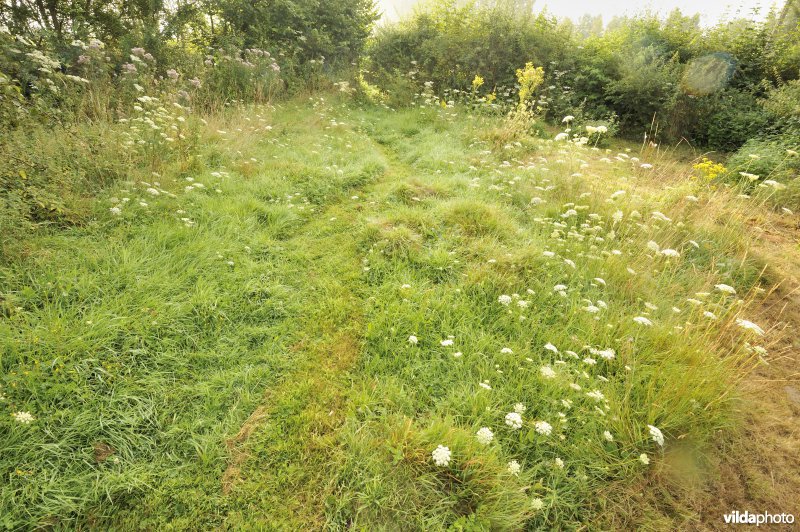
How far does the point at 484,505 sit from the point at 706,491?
5.22 ft

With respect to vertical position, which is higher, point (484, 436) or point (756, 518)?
point (484, 436)

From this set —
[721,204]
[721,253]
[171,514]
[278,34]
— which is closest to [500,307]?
[171,514]

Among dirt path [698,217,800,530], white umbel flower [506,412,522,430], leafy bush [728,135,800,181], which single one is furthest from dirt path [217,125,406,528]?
leafy bush [728,135,800,181]

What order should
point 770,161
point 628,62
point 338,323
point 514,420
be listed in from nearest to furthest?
point 514,420, point 338,323, point 770,161, point 628,62

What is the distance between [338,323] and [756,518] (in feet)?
11.0

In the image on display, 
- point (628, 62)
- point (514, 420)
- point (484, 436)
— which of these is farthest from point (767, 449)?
point (628, 62)

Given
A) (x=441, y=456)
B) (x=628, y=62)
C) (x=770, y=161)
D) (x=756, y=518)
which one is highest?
(x=628, y=62)

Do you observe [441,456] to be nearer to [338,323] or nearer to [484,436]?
[484,436]

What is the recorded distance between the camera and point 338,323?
360 cm

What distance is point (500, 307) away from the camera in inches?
145

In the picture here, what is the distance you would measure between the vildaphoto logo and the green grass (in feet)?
1.08

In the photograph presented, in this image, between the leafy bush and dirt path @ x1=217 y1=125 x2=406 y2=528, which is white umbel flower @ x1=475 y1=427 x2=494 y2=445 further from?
the leafy bush

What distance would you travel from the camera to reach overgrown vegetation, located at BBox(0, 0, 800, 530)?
229cm

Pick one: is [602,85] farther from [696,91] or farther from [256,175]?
[256,175]
